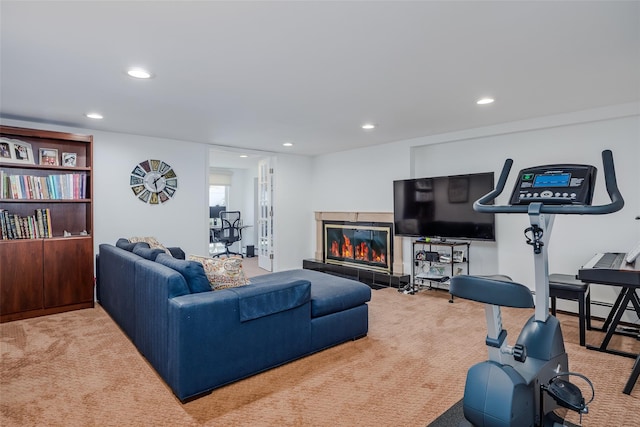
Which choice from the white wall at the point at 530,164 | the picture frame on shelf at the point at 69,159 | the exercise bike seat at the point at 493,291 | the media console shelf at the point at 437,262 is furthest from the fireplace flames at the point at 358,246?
the picture frame on shelf at the point at 69,159

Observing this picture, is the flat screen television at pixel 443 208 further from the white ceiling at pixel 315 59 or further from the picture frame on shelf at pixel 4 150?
the picture frame on shelf at pixel 4 150

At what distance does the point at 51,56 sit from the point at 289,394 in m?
2.72

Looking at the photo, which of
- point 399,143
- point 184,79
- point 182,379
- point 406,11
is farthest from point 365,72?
point 399,143

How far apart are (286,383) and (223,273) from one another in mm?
884

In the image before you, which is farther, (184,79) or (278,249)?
(278,249)

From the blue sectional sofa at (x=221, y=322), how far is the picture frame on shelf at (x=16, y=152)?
6.09 ft

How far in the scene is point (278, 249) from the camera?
6.38 meters

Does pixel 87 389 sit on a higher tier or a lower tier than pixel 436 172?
lower

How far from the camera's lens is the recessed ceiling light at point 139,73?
8.39 ft

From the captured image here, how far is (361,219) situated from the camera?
19.5ft

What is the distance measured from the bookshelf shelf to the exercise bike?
13.5ft

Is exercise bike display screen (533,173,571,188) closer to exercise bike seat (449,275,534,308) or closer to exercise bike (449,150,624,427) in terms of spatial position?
exercise bike (449,150,624,427)

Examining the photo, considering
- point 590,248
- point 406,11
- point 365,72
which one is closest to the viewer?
point 406,11

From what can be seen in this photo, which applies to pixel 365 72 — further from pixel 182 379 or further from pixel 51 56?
pixel 182 379
